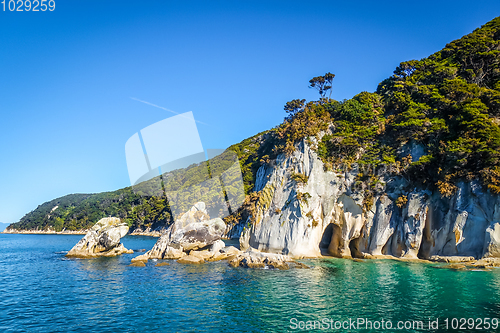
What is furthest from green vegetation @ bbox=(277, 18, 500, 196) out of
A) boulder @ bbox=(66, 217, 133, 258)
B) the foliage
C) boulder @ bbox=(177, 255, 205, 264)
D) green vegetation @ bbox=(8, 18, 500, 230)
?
boulder @ bbox=(66, 217, 133, 258)

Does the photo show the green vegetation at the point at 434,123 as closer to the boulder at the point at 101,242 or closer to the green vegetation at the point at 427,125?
the green vegetation at the point at 427,125

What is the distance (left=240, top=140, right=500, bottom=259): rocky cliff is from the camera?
28.8 meters

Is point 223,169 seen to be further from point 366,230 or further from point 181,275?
point 181,275

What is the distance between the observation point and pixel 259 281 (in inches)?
925

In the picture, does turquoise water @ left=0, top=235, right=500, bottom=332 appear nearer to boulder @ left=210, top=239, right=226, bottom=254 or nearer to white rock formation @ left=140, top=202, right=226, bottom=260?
boulder @ left=210, top=239, right=226, bottom=254

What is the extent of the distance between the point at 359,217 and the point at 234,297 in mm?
22518

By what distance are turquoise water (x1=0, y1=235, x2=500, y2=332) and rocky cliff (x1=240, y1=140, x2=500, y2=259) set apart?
466cm

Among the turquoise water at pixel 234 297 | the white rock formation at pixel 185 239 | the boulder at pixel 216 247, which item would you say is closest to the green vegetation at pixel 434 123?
the turquoise water at pixel 234 297

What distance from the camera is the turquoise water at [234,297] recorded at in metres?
15.1

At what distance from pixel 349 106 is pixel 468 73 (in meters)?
15.8

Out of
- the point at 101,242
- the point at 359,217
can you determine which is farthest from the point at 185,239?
the point at 359,217

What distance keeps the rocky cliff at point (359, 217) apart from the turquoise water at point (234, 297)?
4664 mm

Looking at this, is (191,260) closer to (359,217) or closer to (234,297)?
(234,297)

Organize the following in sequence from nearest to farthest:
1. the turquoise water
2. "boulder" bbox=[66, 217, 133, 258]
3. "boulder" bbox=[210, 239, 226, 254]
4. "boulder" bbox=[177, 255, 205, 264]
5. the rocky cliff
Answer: the turquoise water → the rocky cliff → "boulder" bbox=[177, 255, 205, 264] → "boulder" bbox=[210, 239, 226, 254] → "boulder" bbox=[66, 217, 133, 258]
